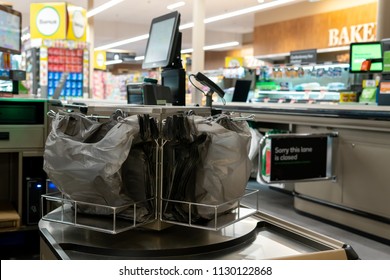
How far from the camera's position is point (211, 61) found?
854 inches

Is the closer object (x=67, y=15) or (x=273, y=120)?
(x=273, y=120)

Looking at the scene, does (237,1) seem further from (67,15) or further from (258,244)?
(258,244)

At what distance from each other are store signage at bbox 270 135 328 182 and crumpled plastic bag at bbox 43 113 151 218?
2.52m

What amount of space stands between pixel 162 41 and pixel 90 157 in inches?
44.8

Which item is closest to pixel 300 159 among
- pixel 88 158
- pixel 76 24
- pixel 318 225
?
pixel 318 225

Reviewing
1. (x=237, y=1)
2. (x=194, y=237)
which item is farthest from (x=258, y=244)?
(x=237, y=1)

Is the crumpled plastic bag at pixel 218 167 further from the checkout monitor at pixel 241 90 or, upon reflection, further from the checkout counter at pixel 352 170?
the checkout monitor at pixel 241 90

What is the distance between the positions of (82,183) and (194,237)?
1.36ft

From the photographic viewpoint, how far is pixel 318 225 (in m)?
3.93

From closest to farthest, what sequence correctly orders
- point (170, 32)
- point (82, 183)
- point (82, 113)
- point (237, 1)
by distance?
point (82, 183), point (82, 113), point (170, 32), point (237, 1)

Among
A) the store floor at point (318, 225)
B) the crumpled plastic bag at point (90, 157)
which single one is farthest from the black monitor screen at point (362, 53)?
the crumpled plastic bag at point (90, 157)

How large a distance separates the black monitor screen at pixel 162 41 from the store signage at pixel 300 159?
5.57ft

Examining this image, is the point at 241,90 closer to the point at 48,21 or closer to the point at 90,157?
the point at 48,21

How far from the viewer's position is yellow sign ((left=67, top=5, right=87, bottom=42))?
7.75 metres
